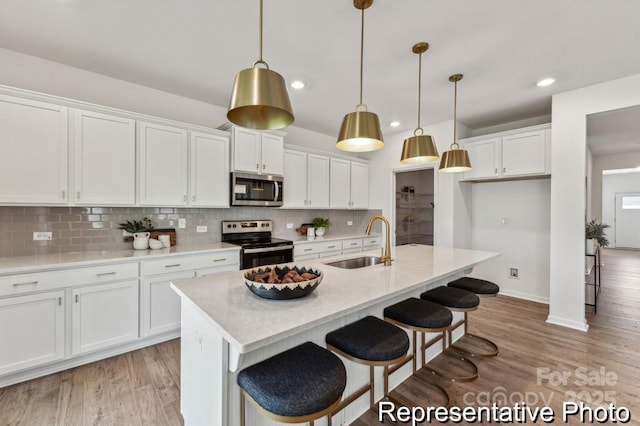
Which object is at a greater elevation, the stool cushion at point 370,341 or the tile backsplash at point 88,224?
the tile backsplash at point 88,224

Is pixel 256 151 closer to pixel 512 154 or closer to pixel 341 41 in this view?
pixel 341 41

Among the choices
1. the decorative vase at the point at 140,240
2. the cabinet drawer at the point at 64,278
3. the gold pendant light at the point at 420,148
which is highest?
the gold pendant light at the point at 420,148

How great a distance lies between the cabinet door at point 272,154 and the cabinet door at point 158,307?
1648mm

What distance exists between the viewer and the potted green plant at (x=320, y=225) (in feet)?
14.7

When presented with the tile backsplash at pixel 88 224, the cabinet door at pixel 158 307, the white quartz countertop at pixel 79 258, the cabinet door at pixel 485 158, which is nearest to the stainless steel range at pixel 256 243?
the tile backsplash at pixel 88 224

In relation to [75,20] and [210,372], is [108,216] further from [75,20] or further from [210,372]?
[210,372]

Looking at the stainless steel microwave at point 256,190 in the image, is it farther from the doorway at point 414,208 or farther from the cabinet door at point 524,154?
the cabinet door at point 524,154

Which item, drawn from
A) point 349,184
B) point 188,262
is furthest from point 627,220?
point 188,262

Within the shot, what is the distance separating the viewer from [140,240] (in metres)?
2.81

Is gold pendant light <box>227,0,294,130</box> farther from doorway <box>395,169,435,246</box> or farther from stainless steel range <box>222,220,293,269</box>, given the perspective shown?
doorway <box>395,169,435,246</box>

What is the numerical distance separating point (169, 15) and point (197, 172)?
1.54 metres

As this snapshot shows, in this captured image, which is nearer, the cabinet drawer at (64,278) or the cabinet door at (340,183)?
the cabinet drawer at (64,278)

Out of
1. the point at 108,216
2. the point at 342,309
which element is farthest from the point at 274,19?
the point at 108,216

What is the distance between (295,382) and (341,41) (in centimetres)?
238
